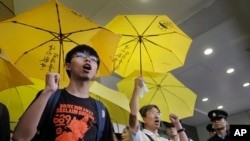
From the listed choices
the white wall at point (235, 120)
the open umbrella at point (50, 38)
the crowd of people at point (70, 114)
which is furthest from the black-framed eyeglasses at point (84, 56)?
the white wall at point (235, 120)

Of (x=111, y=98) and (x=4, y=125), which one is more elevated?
(x=111, y=98)

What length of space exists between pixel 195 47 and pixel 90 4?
242 cm

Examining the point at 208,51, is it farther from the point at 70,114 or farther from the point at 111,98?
the point at 70,114

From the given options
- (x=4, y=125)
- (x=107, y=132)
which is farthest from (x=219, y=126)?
(x=4, y=125)

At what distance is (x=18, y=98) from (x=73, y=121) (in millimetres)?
1645

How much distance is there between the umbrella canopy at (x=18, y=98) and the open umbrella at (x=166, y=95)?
3.71 ft

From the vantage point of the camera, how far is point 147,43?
9.61 feet

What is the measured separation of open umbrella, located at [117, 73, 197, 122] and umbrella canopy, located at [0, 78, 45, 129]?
1130 millimetres

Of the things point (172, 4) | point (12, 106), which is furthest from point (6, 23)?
point (172, 4)

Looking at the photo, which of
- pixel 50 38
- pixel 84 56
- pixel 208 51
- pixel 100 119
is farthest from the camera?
pixel 208 51

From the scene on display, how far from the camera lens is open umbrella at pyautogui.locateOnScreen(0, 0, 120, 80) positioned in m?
2.25

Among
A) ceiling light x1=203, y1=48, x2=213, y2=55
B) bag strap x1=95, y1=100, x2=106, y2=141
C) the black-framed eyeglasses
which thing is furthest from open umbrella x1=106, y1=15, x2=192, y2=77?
ceiling light x1=203, y1=48, x2=213, y2=55

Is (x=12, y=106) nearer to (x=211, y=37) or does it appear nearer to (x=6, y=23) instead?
(x=6, y=23)

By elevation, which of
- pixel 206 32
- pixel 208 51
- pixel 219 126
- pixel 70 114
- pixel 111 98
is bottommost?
pixel 219 126
